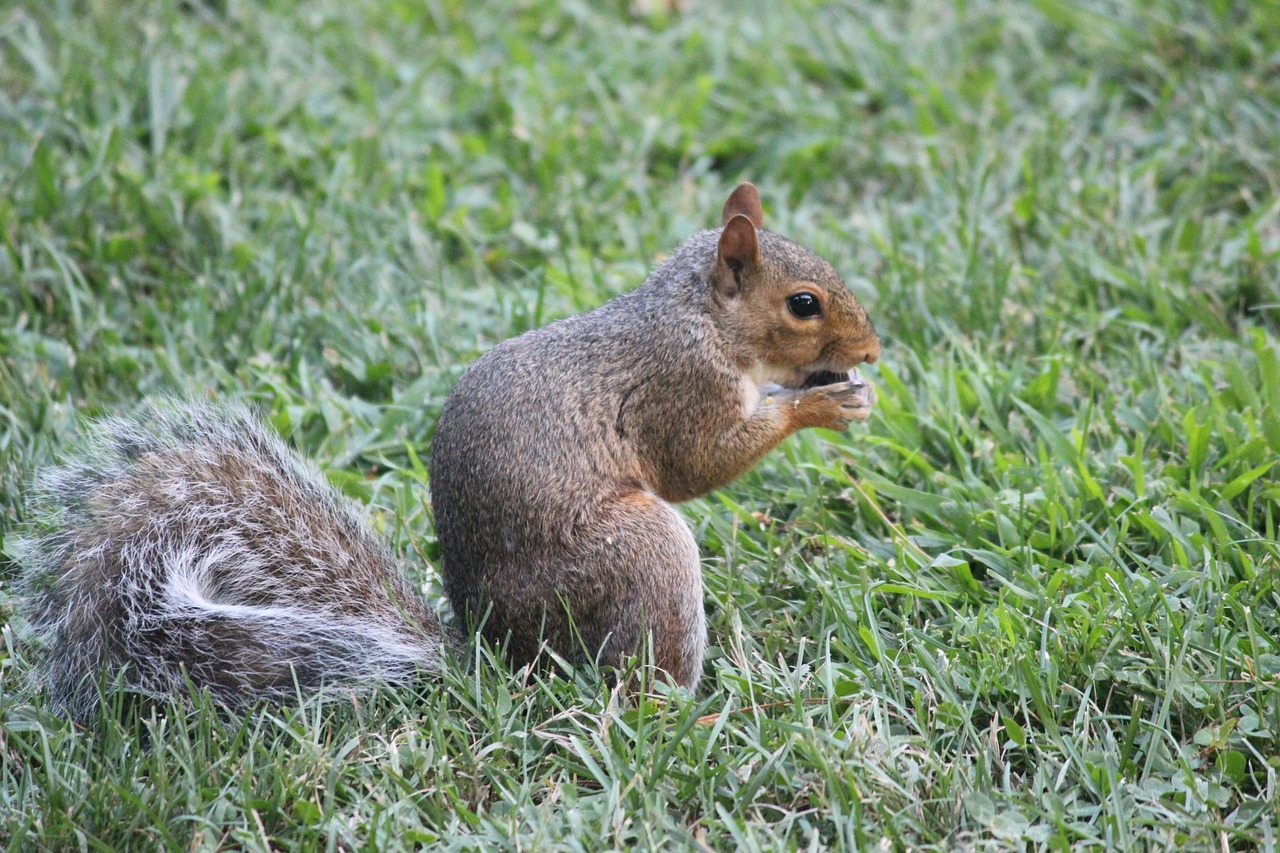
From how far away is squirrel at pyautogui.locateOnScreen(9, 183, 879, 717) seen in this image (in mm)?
2301

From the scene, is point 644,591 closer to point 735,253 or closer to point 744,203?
point 735,253

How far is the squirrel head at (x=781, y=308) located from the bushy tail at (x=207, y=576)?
0.85m

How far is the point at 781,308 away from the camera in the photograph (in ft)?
8.86

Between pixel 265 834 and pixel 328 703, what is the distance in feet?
1.02

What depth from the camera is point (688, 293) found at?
2678 millimetres

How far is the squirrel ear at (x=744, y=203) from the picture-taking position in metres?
2.86

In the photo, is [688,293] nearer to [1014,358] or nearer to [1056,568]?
[1056,568]

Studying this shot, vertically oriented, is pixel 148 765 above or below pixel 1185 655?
above

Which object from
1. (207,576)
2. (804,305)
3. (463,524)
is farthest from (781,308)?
(207,576)

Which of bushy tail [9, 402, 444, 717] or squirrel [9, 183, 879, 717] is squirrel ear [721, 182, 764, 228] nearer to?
squirrel [9, 183, 879, 717]

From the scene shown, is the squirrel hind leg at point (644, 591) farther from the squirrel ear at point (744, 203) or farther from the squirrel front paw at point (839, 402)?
the squirrel ear at point (744, 203)

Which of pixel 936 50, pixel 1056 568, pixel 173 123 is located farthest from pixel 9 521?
pixel 936 50

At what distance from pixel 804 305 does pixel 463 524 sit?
0.84m

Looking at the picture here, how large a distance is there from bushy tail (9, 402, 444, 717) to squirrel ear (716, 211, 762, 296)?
872mm
